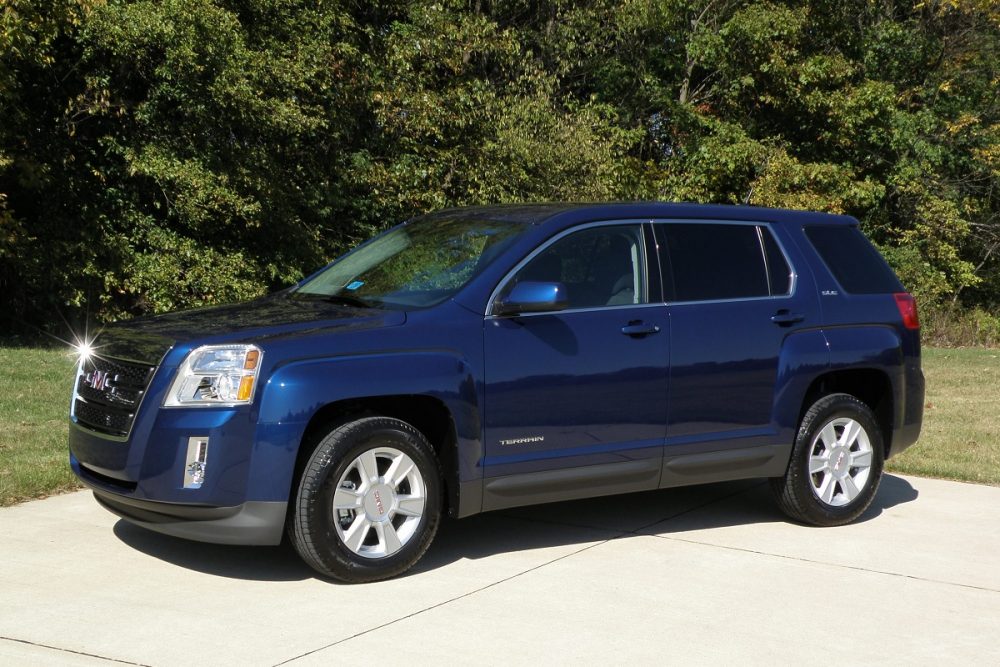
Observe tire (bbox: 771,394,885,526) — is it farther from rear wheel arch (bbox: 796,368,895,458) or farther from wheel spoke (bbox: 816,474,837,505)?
rear wheel arch (bbox: 796,368,895,458)

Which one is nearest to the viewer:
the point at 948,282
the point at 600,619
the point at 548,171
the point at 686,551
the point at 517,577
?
the point at 600,619

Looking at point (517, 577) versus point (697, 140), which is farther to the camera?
point (697, 140)

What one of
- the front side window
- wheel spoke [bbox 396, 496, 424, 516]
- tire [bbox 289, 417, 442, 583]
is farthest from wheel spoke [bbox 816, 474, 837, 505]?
wheel spoke [bbox 396, 496, 424, 516]

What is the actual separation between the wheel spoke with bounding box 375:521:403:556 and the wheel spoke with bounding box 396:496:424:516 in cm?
9

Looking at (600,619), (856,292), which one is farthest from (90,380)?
(856,292)

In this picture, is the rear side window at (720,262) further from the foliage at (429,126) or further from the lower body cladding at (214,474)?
Answer: the foliage at (429,126)

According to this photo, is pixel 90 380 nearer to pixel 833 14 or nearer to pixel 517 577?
pixel 517 577

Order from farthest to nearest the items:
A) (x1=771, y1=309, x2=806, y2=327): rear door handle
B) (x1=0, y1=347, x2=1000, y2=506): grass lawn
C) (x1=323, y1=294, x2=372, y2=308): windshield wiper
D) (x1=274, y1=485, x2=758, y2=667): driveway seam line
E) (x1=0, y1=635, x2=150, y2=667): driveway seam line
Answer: (x1=0, y1=347, x2=1000, y2=506): grass lawn
(x1=771, y1=309, x2=806, y2=327): rear door handle
(x1=323, y1=294, x2=372, y2=308): windshield wiper
(x1=274, y1=485, x2=758, y2=667): driveway seam line
(x1=0, y1=635, x2=150, y2=667): driveway seam line

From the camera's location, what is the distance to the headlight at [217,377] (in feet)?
18.3

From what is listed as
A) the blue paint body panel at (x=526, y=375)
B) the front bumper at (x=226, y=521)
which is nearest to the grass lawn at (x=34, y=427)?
the blue paint body panel at (x=526, y=375)

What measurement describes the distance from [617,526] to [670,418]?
0.88 m

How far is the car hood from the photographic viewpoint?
18.9ft

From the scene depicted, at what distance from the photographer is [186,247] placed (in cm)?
1766

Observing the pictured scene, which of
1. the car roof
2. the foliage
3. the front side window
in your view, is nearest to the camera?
the front side window
